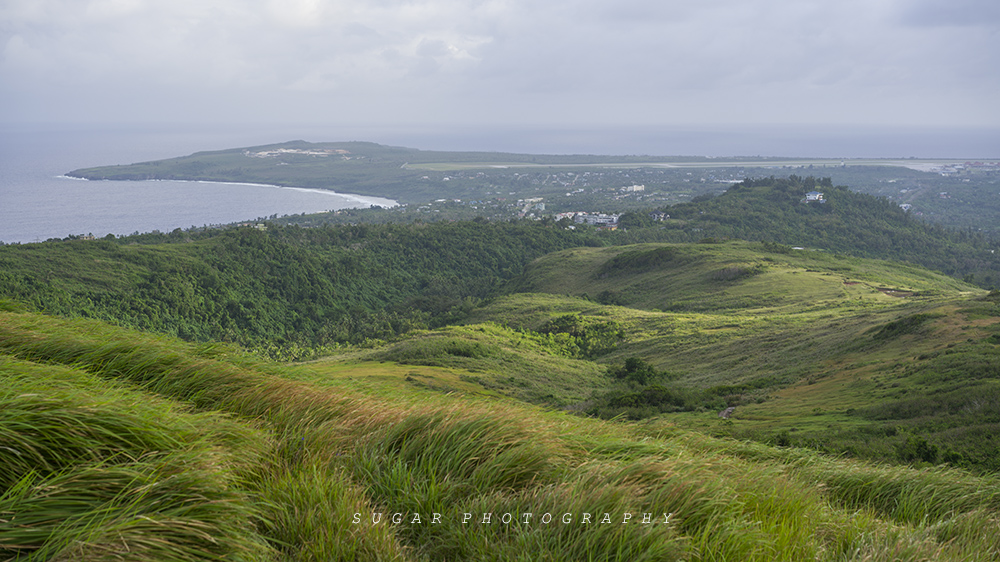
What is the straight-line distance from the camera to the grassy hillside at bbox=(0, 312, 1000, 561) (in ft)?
8.46

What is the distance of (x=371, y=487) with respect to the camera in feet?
10.9

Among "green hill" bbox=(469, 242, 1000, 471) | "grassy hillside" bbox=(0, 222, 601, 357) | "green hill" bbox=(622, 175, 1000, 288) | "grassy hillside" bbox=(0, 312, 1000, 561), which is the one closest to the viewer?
"grassy hillside" bbox=(0, 312, 1000, 561)

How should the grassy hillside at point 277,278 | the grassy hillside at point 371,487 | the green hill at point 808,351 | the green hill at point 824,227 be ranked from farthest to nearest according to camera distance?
1. the green hill at point 824,227
2. the grassy hillside at point 277,278
3. the green hill at point 808,351
4. the grassy hillside at point 371,487

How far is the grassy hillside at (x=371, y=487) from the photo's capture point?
2.58m

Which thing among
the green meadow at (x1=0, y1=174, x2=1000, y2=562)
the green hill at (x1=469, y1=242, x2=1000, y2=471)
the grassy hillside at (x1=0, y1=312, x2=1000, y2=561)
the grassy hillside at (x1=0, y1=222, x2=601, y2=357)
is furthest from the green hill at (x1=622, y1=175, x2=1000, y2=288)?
the grassy hillside at (x1=0, y1=312, x2=1000, y2=561)

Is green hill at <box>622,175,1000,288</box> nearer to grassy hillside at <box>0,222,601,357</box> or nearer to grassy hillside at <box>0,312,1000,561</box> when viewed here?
grassy hillside at <box>0,222,601,357</box>

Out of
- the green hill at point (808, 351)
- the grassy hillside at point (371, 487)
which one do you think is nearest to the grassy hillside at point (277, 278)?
the green hill at point (808, 351)

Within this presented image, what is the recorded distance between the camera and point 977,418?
43.1 feet

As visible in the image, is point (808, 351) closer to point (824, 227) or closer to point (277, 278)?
point (277, 278)

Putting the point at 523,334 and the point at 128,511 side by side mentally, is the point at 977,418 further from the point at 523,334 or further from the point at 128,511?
the point at 523,334

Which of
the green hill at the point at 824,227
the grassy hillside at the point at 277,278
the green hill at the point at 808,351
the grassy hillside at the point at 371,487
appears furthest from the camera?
the green hill at the point at 824,227

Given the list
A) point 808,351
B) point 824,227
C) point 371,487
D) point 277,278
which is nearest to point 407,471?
point 371,487

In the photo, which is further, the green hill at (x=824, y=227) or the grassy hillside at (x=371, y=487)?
the green hill at (x=824, y=227)

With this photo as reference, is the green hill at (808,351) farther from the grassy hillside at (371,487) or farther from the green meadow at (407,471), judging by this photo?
the grassy hillside at (371,487)
